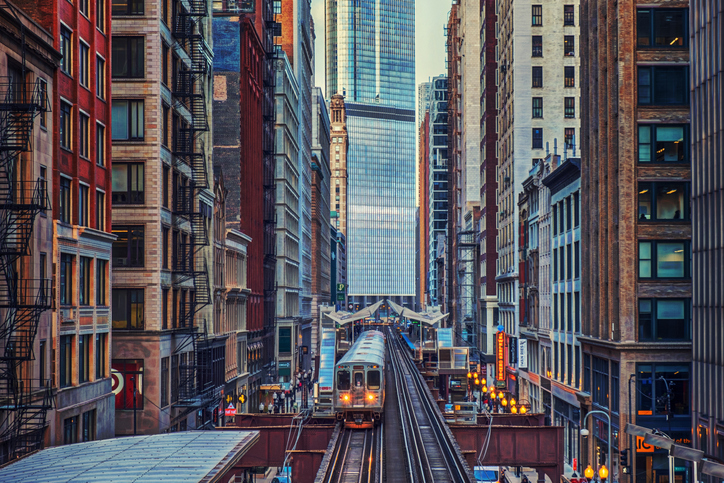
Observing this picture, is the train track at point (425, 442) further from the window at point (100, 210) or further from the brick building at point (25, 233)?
the window at point (100, 210)

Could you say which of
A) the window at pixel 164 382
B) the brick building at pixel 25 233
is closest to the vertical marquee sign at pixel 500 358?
the window at pixel 164 382

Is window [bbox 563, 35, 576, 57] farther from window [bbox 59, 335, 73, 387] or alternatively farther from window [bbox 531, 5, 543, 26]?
window [bbox 59, 335, 73, 387]

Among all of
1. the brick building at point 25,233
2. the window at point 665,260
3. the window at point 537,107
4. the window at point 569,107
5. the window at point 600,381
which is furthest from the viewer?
the window at point 569,107

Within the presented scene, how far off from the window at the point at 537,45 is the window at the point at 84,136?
66.1 m

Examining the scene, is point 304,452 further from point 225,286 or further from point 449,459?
point 225,286

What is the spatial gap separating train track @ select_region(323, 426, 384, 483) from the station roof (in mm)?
9376

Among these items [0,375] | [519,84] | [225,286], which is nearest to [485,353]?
[519,84]

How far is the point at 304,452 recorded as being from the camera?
47.7m

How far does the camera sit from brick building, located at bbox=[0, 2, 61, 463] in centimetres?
3117

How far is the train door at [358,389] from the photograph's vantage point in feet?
171

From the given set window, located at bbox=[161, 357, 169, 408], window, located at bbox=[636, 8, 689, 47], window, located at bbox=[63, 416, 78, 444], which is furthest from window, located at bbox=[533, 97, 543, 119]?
window, located at bbox=[63, 416, 78, 444]

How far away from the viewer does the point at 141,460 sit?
24594 millimetres

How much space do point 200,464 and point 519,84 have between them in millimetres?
79525

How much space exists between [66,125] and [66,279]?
695 centimetres
